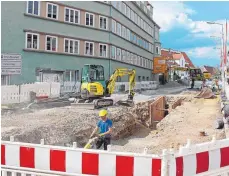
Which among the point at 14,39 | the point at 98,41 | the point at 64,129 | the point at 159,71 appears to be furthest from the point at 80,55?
the point at 64,129

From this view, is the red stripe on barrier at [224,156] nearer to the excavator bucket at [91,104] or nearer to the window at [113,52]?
the excavator bucket at [91,104]

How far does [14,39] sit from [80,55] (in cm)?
581

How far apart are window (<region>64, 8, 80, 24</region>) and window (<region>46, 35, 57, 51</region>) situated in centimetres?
196

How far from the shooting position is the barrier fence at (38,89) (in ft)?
57.1

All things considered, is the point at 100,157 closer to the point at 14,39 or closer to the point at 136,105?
the point at 136,105

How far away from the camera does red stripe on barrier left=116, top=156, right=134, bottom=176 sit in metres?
3.41

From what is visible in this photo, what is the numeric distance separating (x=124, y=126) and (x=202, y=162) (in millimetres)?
13067

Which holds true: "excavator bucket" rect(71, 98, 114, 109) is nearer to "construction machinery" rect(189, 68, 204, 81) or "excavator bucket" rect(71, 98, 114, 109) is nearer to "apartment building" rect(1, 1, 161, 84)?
"apartment building" rect(1, 1, 161, 84)

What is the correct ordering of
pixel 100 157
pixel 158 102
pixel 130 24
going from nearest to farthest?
pixel 100 157, pixel 158 102, pixel 130 24

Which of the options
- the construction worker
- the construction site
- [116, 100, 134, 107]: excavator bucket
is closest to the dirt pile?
the construction site

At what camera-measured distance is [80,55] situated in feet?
80.4

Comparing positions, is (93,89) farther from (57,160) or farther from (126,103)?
(57,160)

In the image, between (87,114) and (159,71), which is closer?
(87,114)

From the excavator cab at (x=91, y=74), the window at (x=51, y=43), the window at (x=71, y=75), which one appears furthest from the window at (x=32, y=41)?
the excavator cab at (x=91, y=74)
